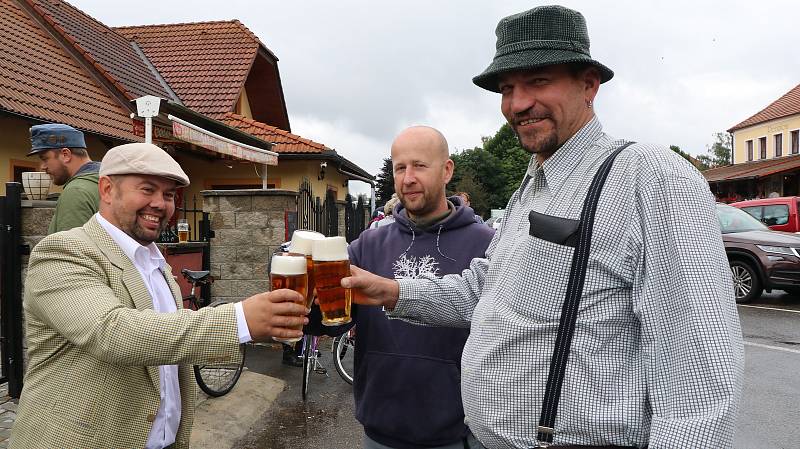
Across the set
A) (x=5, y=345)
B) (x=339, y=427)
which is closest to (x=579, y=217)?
(x=339, y=427)

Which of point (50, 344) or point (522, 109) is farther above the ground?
point (522, 109)

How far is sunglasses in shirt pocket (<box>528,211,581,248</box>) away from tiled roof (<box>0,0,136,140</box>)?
9059 millimetres

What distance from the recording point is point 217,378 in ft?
17.1

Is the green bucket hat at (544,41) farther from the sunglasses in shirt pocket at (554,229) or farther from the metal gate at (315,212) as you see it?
the metal gate at (315,212)

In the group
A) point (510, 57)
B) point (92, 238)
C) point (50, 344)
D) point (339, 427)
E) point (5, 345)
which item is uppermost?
point (510, 57)

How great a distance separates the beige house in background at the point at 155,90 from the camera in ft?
30.1

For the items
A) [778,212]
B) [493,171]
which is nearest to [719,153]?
[493,171]

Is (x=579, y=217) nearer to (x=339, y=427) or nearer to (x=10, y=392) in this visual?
(x=339, y=427)

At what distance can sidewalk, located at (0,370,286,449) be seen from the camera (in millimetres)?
4228

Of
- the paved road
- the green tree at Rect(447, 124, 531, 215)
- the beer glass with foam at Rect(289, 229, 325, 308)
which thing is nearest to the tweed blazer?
the beer glass with foam at Rect(289, 229, 325, 308)

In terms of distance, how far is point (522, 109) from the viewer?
1.62 meters

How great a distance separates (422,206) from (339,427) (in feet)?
9.46

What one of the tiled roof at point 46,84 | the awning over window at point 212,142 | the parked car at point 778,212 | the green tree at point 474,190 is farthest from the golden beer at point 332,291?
the green tree at point 474,190

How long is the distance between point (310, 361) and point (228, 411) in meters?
1.07
